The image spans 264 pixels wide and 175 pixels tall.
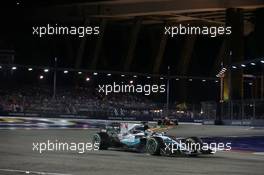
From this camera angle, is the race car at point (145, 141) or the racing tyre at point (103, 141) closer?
the race car at point (145, 141)

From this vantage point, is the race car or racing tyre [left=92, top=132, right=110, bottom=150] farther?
racing tyre [left=92, top=132, right=110, bottom=150]

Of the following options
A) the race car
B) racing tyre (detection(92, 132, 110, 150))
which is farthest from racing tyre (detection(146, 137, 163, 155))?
racing tyre (detection(92, 132, 110, 150))

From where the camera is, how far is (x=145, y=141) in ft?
64.0

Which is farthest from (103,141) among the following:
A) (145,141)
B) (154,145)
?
(154,145)

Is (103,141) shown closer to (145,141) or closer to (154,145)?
(145,141)

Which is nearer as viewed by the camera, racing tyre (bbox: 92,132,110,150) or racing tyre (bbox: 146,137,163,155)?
racing tyre (bbox: 146,137,163,155)

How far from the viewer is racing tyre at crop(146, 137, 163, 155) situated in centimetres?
1859

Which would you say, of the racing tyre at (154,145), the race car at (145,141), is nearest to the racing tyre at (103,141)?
the race car at (145,141)

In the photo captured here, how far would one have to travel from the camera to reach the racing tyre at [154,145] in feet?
61.0

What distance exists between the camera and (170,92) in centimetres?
8338

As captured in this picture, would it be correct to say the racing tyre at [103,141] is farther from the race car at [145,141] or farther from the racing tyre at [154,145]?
the racing tyre at [154,145]

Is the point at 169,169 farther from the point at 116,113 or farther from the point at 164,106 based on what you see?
the point at 164,106

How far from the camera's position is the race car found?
18594 mm

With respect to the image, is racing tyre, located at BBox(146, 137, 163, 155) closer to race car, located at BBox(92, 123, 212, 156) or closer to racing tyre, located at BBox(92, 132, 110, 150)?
race car, located at BBox(92, 123, 212, 156)
